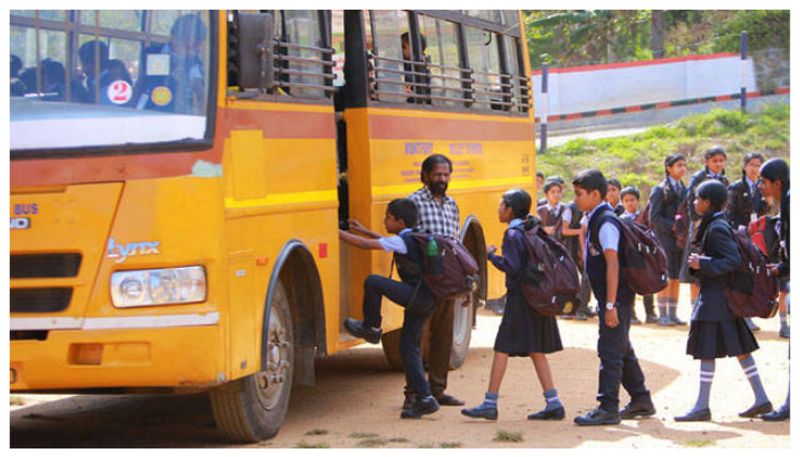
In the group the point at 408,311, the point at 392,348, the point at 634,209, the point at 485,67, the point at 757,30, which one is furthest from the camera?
the point at 757,30

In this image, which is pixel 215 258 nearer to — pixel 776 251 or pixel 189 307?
pixel 189 307

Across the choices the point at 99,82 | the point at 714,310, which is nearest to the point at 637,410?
the point at 714,310

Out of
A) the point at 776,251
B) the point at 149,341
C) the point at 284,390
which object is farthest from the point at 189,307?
the point at 776,251

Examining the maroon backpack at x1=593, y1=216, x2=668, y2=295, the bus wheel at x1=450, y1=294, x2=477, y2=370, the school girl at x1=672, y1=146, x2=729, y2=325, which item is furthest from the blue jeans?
the school girl at x1=672, y1=146, x2=729, y2=325

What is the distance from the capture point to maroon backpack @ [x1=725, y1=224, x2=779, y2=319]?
9375mm

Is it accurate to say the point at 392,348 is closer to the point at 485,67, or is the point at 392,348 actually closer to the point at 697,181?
the point at 485,67

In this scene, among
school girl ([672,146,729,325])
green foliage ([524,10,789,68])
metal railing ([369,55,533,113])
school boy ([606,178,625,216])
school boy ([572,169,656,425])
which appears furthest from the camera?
green foliage ([524,10,789,68])

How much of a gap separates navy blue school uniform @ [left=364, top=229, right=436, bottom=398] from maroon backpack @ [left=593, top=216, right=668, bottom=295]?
3.90ft

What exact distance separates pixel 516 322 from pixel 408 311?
0.78 metres

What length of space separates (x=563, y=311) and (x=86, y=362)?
119 inches

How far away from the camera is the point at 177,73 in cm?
801

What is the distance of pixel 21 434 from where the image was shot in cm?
930

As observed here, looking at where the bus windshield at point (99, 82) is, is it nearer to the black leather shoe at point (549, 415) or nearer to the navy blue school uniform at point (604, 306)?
the navy blue school uniform at point (604, 306)

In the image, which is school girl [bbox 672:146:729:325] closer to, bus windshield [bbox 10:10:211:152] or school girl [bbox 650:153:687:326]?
school girl [bbox 650:153:687:326]
